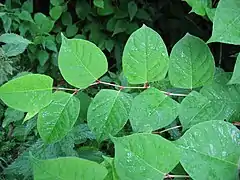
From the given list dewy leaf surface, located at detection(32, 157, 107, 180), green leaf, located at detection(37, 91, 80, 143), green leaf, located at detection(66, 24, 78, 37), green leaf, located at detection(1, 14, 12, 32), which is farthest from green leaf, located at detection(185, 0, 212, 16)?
green leaf, located at detection(66, 24, 78, 37)

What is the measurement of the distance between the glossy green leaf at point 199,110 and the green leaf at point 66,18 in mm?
2225

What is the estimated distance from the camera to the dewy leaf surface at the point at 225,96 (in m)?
0.58

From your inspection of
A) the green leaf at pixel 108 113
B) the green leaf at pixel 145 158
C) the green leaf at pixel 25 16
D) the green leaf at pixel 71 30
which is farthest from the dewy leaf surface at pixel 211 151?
the green leaf at pixel 71 30

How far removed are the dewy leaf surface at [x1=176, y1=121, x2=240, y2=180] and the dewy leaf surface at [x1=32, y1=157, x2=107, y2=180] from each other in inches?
3.4

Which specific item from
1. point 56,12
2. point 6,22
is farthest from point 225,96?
point 56,12

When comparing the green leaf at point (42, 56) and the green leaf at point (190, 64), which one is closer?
the green leaf at point (190, 64)

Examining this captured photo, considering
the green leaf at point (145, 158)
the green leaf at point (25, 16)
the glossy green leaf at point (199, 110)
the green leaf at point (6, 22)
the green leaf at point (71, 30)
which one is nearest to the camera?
the green leaf at point (145, 158)

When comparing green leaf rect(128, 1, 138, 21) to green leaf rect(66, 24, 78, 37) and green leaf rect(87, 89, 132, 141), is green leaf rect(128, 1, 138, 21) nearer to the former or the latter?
green leaf rect(66, 24, 78, 37)

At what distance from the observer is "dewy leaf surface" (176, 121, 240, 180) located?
1.55 ft

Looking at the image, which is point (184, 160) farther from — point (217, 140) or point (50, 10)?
point (50, 10)

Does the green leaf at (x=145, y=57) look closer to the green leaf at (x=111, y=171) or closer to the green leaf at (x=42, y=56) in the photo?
the green leaf at (x=111, y=171)

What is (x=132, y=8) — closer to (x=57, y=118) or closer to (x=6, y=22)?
(x=6, y=22)

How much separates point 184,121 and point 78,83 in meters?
0.15

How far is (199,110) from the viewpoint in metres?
0.57
